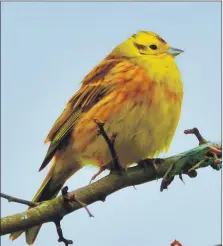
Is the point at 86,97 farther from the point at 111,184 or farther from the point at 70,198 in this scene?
the point at 70,198

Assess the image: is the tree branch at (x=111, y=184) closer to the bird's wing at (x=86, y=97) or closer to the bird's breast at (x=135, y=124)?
the bird's breast at (x=135, y=124)

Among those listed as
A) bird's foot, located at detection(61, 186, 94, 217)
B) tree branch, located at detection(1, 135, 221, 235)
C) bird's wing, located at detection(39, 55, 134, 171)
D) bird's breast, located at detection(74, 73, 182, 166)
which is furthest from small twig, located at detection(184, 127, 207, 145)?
bird's wing, located at detection(39, 55, 134, 171)

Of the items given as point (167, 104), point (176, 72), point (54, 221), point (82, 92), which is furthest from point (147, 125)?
point (54, 221)

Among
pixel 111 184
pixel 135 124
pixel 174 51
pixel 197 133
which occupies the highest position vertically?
pixel 174 51

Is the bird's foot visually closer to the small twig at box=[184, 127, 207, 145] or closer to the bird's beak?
the small twig at box=[184, 127, 207, 145]

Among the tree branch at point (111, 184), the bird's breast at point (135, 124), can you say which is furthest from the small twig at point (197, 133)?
the bird's breast at point (135, 124)

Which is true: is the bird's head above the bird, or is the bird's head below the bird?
above

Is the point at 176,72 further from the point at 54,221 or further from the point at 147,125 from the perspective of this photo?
the point at 54,221

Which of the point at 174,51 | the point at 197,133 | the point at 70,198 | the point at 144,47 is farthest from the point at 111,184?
the point at 144,47
